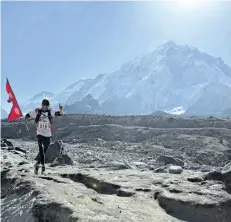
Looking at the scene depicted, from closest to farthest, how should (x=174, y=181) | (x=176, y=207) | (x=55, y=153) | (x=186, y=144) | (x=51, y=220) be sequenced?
(x=51, y=220)
(x=176, y=207)
(x=174, y=181)
(x=55, y=153)
(x=186, y=144)

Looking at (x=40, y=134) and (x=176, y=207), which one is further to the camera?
(x=40, y=134)

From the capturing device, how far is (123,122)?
231ft

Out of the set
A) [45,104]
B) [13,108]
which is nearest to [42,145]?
[45,104]

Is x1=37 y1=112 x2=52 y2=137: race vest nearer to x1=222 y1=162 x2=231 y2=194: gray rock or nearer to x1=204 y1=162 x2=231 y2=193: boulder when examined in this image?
x1=204 y1=162 x2=231 y2=193: boulder

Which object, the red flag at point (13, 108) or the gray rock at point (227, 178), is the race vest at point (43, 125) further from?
the gray rock at point (227, 178)

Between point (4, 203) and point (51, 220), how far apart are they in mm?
1724

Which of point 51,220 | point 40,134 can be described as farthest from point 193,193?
point 40,134

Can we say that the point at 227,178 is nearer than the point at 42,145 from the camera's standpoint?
Yes

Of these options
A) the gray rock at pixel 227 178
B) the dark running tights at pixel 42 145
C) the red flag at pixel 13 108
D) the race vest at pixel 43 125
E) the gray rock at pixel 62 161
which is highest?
the red flag at pixel 13 108

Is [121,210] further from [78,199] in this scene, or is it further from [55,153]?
[55,153]

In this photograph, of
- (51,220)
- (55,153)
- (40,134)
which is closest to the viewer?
(51,220)

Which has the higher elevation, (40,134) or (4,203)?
(40,134)

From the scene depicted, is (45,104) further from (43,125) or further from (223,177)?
(223,177)

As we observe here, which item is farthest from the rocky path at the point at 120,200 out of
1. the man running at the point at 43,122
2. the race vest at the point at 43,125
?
the race vest at the point at 43,125
